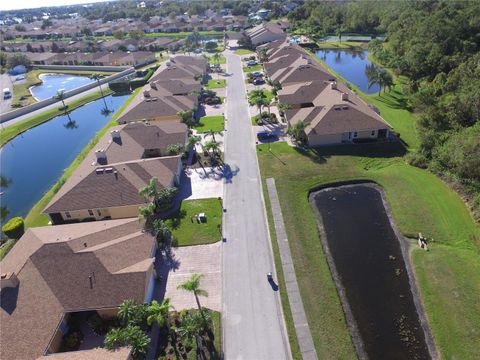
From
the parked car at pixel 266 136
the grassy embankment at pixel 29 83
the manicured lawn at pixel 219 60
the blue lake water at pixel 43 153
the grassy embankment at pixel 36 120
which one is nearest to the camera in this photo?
the blue lake water at pixel 43 153

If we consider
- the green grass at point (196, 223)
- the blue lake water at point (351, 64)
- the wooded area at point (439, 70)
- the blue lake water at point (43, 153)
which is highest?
the wooded area at point (439, 70)

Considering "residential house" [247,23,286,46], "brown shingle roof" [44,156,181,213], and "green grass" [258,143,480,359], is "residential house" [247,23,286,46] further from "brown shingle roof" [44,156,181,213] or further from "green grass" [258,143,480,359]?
"brown shingle roof" [44,156,181,213]

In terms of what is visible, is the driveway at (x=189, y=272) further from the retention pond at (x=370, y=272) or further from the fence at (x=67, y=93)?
the fence at (x=67, y=93)

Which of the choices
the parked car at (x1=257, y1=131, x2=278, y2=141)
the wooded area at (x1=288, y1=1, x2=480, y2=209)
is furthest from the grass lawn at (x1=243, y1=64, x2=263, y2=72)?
Answer: the parked car at (x1=257, y1=131, x2=278, y2=141)

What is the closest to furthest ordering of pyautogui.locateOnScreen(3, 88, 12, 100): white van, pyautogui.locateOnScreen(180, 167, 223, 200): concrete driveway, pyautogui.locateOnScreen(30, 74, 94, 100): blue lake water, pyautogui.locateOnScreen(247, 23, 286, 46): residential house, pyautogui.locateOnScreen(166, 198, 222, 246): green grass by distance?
pyautogui.locateOnScreen(166, 198, 222, 246): green grass → pyautogui.locateOnScreen(180, 167, 223, 200): concrete driveway → pyautogui.locateOnScreen(3, 88, 12, 100): white van → pyautogui.locateOnScreen(30, 74, 94, 100): blue lake water → pyautogui.locateOnScreen(247, 23, 286, 46): residential house

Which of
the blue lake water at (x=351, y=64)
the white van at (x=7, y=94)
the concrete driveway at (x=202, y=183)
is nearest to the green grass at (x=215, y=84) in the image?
the blue lake water at (x=351, y=64)

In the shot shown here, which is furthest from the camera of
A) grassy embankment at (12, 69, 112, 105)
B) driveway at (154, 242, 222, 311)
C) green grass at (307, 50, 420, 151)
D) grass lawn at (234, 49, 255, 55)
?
grass lawn at (234, 49, 255, 55)

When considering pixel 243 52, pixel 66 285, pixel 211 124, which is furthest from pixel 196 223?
pixel 243 52
